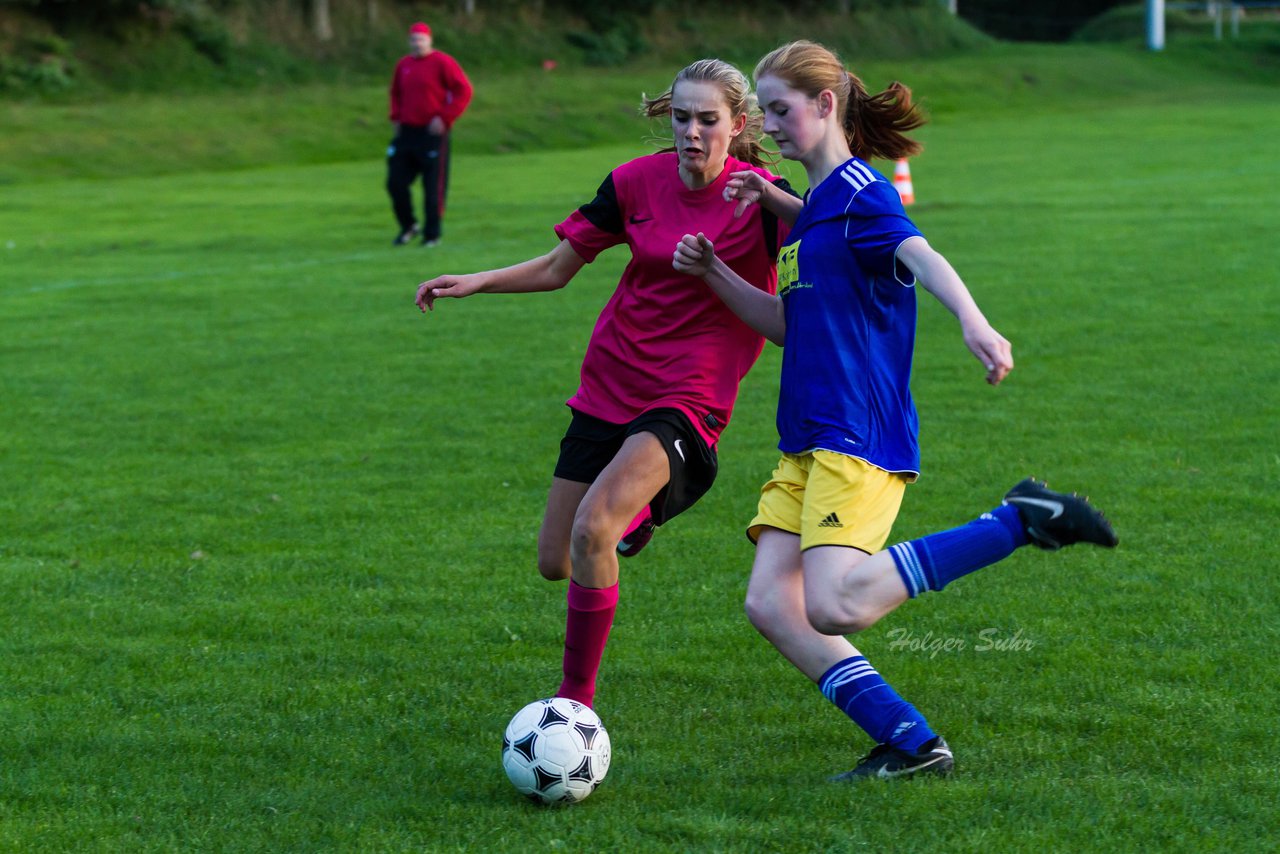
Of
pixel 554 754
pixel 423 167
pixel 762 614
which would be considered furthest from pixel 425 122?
pixel 554 754

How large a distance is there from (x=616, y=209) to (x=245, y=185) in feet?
69.0

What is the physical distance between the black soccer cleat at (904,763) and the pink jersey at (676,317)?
1.07 metres

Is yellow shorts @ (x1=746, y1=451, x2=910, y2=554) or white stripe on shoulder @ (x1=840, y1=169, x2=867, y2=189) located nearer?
yellow shorts @ (x1=746, y1=451, x2=910, y2=554)

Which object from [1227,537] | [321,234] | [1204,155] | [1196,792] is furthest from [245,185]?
[1196,792]

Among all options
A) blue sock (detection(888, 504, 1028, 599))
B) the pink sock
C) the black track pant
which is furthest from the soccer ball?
the black track pant

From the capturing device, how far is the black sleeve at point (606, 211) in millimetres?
4934

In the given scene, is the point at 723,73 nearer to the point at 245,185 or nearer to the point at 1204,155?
the point at 245,185

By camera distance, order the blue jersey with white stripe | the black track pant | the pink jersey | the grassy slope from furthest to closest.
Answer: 1. the grassy slope
2. the black track pant
3. the pink jersey
4. the blue jersey with white stripe

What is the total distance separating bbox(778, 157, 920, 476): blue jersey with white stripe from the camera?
4070mm

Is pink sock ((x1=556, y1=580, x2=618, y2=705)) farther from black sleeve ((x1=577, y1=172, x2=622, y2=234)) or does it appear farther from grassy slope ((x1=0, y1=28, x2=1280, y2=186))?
grassy slope ((x1=0, y1=28, x2=1280, y2=186))

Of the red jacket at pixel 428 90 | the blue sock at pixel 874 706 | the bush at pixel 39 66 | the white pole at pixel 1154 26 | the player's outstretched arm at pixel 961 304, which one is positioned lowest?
the white pole at pixel 1154 26

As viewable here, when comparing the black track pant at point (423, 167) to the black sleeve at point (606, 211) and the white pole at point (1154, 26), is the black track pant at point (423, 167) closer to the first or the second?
the black sleeve at point (606, 211)

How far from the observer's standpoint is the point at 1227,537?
20.7ft

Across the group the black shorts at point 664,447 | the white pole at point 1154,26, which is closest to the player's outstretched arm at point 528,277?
the black shorts at point 664,447
